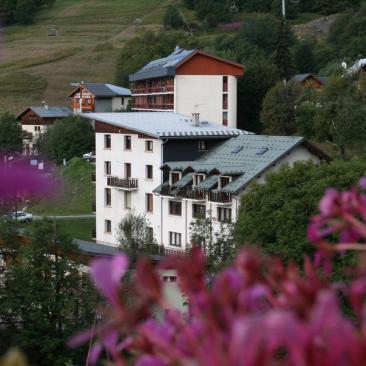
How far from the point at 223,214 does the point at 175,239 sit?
3485 mm

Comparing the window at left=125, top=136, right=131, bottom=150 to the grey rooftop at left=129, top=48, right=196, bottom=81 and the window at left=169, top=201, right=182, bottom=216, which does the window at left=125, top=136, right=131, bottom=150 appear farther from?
the grey rooftop at left=129, top=48, right=196, bottom=81

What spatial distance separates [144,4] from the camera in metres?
123

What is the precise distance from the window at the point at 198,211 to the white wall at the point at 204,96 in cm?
1668

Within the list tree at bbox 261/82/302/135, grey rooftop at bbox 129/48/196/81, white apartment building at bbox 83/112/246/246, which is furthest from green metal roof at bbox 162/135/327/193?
grey rooftop at bbox 129/48/196/81

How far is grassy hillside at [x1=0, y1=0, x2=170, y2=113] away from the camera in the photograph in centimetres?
7788

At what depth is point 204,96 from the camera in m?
52.9

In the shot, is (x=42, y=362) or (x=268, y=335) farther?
(x=42, y=362)

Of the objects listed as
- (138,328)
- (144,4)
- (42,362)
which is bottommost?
(42,362)

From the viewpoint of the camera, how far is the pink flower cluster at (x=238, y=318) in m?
1.06

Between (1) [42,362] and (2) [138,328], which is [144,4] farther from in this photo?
(2) [138,328]

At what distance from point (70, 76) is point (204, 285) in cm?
9084

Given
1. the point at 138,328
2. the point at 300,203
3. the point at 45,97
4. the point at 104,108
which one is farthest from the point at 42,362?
the point at 45,97

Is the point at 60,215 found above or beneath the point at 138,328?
beneath

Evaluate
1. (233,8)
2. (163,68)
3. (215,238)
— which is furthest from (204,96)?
(233,8)
